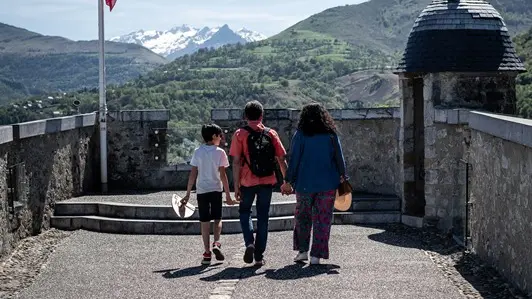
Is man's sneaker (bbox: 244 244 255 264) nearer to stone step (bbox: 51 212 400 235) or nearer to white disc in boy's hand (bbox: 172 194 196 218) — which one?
white disc in boy's hand (bbox: 172 194 196 218)

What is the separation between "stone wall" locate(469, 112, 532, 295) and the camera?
9.11 meters

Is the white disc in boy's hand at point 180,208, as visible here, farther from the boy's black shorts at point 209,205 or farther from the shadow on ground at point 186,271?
the shadow on ground at point 186,271

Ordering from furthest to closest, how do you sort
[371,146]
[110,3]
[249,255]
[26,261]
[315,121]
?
1. [110,3]
2. [371,146]
3. [26,261]
4. [249,255]
5. [315,121]

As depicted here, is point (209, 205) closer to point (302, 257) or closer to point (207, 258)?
point (207, 258)

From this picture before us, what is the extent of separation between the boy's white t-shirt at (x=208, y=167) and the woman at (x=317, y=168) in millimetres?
834

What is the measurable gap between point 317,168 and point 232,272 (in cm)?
144

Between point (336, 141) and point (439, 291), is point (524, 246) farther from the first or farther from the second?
point (336, 141)

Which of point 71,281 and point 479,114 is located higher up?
point 479,114

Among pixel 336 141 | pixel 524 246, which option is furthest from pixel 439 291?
pixel 336 141

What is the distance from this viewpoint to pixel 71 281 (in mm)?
10375

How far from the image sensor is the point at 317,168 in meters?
10.7

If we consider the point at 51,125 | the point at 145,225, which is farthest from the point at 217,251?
the point at 51,125

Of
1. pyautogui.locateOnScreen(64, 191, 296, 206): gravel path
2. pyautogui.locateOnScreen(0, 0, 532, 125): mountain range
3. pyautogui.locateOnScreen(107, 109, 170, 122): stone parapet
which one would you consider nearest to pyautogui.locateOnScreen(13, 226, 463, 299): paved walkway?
pyautogui.locateOnScreen(64, 191, 296, 206): gravel path

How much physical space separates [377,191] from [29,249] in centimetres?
666
